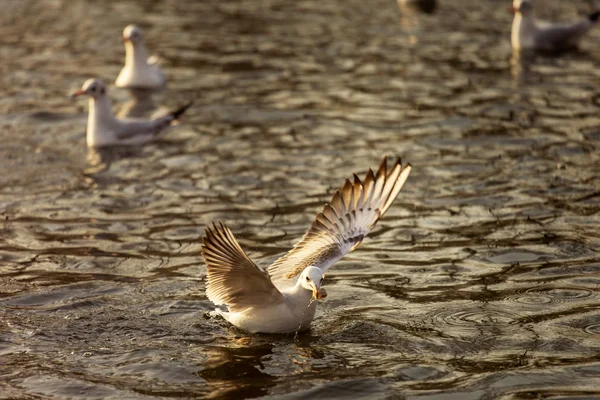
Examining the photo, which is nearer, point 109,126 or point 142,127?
point 109,126

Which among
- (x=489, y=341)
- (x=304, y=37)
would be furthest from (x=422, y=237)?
(x=304, y=37)

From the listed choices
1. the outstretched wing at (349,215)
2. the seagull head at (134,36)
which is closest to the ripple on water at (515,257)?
the outstretched wing at (349,215)

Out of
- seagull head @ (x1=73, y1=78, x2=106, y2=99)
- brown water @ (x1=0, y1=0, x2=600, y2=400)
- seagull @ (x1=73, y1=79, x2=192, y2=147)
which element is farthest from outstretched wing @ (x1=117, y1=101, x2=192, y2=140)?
seagull head @ (x1=73, y1=78, x2=106, y2=99)

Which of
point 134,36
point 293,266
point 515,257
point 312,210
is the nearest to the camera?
point 293,266

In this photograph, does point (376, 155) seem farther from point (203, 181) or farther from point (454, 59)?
point (454, 59)

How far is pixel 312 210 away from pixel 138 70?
6899 mm

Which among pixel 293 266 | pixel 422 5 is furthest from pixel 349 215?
pixel 422 5

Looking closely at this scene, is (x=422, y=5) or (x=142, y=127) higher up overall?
(x=422, y=5)

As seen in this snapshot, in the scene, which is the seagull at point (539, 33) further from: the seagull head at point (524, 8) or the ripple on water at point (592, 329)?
the ripple on water at point (592, 329)

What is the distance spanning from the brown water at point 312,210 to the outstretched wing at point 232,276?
1.09 ft

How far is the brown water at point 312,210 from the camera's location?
27.6 feet

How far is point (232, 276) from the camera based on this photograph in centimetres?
866

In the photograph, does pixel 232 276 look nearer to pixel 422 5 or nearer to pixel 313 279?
pixel 313 279

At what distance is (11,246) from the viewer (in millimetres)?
11273
